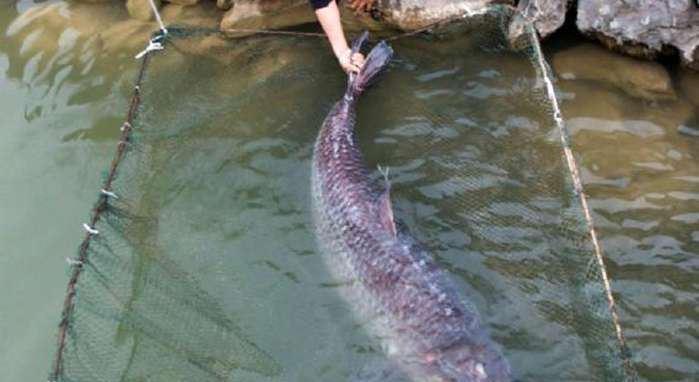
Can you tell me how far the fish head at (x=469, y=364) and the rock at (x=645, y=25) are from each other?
3300mm

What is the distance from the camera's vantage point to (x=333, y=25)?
19.6ft

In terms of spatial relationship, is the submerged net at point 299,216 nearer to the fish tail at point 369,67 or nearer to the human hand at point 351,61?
the fish tail at point 369,67

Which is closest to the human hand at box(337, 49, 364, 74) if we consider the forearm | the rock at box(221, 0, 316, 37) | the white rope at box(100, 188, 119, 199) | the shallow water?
the forearm

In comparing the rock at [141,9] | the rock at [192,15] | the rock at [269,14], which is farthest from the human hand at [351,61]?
the rock at [141,9]

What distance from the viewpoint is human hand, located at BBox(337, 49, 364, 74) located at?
604 cm

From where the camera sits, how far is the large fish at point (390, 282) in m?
4.09

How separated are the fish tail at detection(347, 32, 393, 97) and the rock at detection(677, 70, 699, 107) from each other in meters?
2.53

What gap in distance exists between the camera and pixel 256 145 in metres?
6.07

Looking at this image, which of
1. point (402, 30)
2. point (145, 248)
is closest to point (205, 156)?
point (145, 248)

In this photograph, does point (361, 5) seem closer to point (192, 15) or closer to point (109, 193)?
point (192, 15)

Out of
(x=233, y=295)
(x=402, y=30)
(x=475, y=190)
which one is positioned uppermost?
(x=402, y=30)

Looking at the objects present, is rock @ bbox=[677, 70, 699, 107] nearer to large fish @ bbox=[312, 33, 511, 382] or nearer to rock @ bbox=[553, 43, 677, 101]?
rock @ bbox=[553, 43, 677, 101]

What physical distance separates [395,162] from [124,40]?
3.77m

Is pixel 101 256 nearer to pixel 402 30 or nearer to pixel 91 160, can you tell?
pixel 91 160
